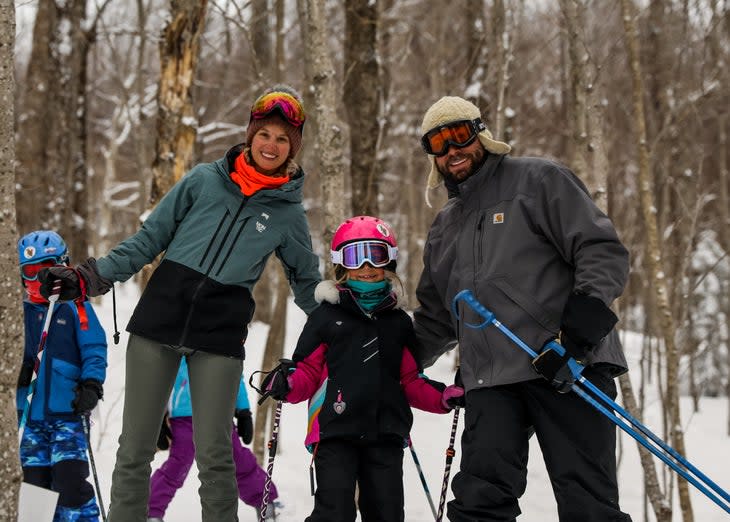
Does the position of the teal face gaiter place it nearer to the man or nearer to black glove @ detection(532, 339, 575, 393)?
the man

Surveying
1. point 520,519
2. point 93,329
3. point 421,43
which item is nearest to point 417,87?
point 421,43

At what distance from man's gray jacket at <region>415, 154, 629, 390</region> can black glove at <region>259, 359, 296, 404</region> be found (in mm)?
797

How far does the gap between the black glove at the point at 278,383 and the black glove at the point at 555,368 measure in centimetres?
114

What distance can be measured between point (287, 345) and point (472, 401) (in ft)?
25.1

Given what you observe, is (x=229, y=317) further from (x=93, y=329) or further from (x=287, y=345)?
(x=287, y=345)

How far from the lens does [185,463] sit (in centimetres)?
429

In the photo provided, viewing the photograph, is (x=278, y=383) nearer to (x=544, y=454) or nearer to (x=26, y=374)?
(x=544, y=454)

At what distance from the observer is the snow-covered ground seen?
5.17 m

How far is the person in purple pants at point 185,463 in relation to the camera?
4234mm

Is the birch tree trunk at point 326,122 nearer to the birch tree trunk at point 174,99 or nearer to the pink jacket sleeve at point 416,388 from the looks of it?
the pink jacket sleeve at point 416,388

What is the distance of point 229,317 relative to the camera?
3.35 m

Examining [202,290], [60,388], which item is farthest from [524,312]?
[60,388]

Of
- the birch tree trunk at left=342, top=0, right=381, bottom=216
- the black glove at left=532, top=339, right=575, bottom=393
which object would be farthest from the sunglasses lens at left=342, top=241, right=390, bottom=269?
the birch tree trunk at left=342, top=0, right=381, bottom=216

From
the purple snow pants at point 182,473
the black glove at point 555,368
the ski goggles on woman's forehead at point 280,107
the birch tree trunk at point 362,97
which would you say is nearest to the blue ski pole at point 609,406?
the black glove at point 555,368
